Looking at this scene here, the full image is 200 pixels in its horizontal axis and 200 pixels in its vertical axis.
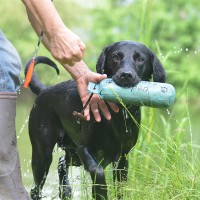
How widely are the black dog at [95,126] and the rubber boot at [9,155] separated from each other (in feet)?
2.36

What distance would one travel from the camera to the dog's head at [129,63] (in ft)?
13.8

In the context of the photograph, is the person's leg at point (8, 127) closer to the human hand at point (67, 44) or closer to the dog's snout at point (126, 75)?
the human hand at point (67, 44)

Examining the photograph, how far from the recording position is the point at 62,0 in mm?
28828

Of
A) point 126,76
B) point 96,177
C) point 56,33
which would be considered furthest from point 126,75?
point 56,33

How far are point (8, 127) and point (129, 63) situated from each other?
1174 mm

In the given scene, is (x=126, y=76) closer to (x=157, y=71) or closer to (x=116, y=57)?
(x=116, y=57)

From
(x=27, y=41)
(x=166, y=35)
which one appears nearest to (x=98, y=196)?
(x=27, y=41)

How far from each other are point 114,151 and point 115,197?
35cm

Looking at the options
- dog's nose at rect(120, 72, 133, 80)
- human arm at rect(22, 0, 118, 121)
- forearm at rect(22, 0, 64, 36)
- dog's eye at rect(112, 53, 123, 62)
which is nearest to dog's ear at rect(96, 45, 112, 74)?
dog's eye at rect(112, 53, 123, 62)

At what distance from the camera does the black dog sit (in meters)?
4.41

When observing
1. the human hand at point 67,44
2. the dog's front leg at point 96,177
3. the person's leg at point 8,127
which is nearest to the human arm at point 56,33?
the human hand at point 67,44

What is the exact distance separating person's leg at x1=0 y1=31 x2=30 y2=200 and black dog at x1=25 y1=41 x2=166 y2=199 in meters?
0.73

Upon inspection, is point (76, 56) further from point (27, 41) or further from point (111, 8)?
point (111, 8)

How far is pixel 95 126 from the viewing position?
458cm
